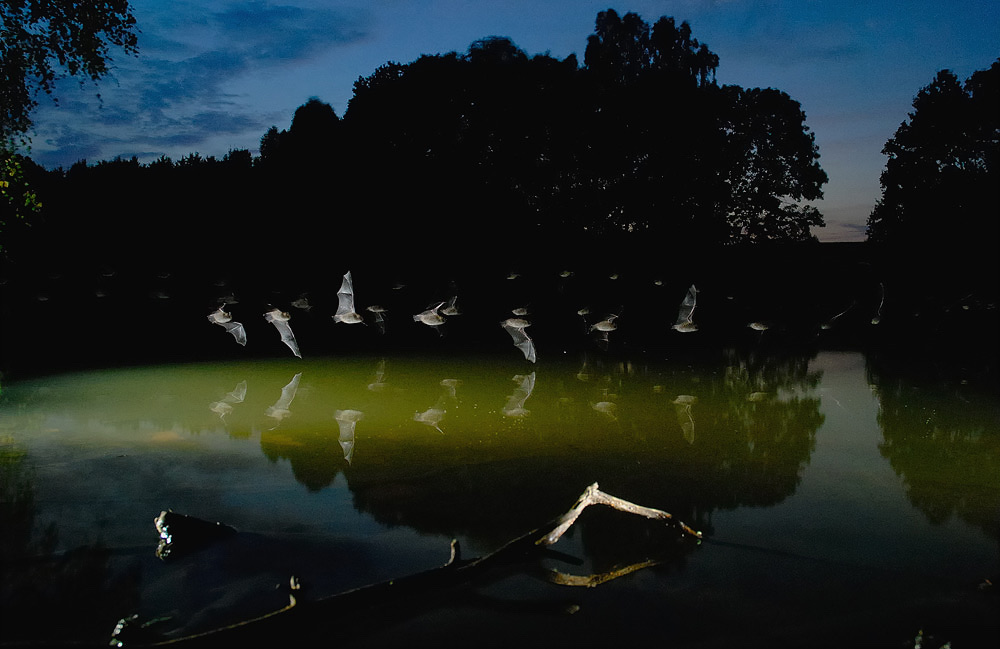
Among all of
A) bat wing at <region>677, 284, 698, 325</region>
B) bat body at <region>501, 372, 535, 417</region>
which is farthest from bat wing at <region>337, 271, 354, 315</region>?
bat wing at <region>677, 284, 698, 325</region>

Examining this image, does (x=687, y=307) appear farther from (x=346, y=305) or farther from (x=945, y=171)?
(x=945, y=171)

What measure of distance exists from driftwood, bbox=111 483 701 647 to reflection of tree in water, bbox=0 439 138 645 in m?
0.27

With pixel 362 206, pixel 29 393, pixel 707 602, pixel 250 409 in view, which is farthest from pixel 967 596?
pixel 362 206

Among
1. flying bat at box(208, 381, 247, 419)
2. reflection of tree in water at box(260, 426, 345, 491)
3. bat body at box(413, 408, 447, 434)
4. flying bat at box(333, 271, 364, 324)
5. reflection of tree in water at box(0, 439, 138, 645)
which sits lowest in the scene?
flying bat at box(208, 381, 247, 419)

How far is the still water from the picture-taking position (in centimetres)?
393

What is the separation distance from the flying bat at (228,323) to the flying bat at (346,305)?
207 cm

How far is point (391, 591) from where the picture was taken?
3.88 m

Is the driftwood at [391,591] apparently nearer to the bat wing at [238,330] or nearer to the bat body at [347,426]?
the bat body at [347,426]

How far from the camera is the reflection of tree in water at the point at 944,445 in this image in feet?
19.6

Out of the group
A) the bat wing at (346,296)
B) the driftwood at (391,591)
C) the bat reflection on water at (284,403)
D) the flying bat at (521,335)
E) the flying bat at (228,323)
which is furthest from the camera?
the bat wing at (346,296)

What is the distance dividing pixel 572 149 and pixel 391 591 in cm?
2508

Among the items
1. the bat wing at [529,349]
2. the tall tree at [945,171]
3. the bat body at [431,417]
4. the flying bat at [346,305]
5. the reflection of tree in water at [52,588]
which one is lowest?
the reflection of tree in water at [52,588]

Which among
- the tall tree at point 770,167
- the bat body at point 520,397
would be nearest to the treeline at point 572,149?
the tall tree at point 770,167

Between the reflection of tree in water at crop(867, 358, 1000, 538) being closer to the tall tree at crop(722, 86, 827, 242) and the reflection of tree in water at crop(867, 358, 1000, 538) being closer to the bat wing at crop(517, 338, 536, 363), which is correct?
the bat wing at crop(517, 338, 536, 363)
